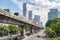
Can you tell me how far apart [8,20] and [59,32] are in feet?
119

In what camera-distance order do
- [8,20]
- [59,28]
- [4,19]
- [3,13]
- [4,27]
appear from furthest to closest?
[4,27], [59,28], [8,20], [4,19], [3,13]

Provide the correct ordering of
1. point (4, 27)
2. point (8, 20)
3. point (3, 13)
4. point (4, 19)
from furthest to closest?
point (4, 27)
point (8, 20)
point (4, 19)
point (3, 13)

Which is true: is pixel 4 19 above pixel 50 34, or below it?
above

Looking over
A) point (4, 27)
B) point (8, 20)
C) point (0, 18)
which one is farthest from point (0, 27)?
point (0, 18)

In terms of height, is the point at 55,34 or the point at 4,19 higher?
the point at 4,19

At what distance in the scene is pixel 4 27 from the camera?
138000 mm

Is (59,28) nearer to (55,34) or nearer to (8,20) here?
(55,34)

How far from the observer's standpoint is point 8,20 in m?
65.0

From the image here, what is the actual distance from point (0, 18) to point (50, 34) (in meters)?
44.7

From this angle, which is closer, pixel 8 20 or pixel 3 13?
pixel 3 13

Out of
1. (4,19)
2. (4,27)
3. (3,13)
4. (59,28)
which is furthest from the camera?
(4,27)

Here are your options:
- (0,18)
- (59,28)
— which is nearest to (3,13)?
(0,18)

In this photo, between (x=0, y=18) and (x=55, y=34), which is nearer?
(x=0, y=18)

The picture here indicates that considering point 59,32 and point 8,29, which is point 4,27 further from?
point 59,32
